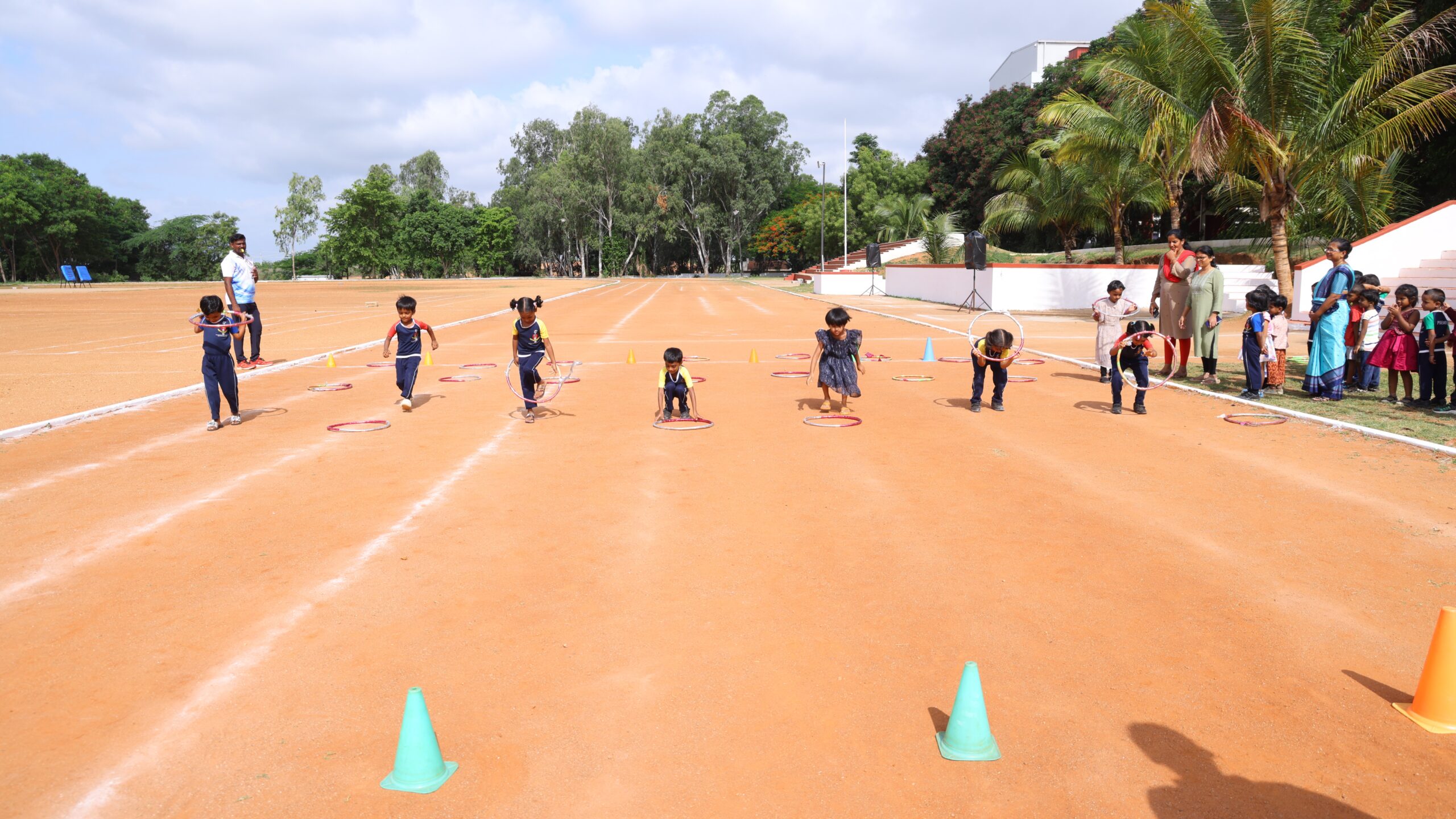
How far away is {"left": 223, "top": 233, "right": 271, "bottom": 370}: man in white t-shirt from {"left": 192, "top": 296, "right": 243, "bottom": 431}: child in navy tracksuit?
4600 millimetres

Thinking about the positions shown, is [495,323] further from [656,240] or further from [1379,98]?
[656,240]

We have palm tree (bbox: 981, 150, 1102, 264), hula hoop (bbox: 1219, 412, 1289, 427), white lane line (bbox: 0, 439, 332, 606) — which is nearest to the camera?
white lane line (bbox: 0, 439, 332, 606)

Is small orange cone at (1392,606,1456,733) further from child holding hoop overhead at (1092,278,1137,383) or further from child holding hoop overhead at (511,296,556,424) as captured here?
child holding hoop overhead at (511,296,556,424)

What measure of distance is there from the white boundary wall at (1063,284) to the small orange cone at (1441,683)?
26315 mm

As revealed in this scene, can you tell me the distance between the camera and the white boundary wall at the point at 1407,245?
65.4 ft

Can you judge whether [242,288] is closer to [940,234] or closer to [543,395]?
[543,395]

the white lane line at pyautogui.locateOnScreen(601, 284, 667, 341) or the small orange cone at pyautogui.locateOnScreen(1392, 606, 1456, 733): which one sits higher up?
the white lane line at pyautogui.locateOnScreen(601, 284, 667, 341)

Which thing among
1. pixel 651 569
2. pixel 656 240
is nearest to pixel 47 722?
pixel 651 569

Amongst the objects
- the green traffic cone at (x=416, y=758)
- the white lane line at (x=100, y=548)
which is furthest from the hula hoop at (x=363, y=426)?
the green traffic cone at (x=416, y=758)

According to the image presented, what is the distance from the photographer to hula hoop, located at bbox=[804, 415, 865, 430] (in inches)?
431

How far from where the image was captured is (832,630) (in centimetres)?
512

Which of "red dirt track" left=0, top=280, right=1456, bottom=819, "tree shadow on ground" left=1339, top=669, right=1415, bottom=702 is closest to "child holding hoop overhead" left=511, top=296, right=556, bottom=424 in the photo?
"red dirt track" left=0, top=280, right=1456, bottom=819

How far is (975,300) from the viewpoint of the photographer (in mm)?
35062

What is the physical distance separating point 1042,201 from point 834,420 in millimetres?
32872
